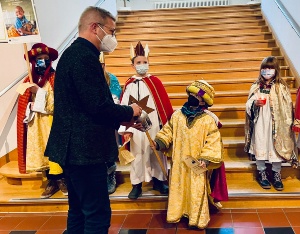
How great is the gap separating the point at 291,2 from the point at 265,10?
4.18 feet

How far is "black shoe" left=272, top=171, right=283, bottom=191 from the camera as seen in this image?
273cm

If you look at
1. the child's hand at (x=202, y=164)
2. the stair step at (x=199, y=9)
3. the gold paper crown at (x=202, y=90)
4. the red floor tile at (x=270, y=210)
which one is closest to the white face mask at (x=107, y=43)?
the gold paper crown at (x=202, y=90)

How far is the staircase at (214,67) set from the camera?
2.79 meters

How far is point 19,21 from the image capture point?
261 cm

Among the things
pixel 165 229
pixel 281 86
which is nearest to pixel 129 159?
pixel 165 229

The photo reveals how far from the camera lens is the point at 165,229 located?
2457 millimetres

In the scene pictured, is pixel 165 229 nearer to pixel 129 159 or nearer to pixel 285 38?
pixel 129 159

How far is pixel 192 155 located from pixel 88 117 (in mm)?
1100

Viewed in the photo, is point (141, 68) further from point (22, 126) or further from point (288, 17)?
point (288, 17)

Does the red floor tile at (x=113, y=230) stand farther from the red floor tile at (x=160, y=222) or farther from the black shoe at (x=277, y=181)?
the black shoe at (x=277, y=181)

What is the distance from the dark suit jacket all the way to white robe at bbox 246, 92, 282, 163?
5.11ft

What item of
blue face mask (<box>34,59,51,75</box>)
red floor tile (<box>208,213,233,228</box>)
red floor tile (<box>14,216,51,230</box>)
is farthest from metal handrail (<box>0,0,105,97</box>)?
red floor tile (<box>208,213,233,228</box>)

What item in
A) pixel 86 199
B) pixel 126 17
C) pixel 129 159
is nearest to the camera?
pixel 86 199

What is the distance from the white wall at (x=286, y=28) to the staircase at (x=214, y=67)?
0.15 metres
